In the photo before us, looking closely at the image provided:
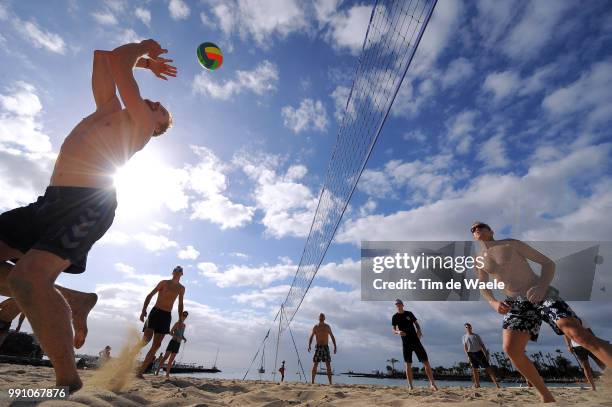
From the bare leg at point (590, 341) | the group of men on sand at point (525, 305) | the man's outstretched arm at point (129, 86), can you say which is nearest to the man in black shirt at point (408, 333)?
the group of men on sand at point (525, 305)

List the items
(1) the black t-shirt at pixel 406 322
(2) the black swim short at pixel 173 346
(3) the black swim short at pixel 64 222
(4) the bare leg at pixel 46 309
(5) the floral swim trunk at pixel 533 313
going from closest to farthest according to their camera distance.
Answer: (4) the bare leg at pixel 46 309
(3) the black swim short at pixel 64 222
(5) the floral swim trunk at pixel 533 313
(1) the black t-shirt at pixel 406 322
(2) the black swim short at pixel 173 346

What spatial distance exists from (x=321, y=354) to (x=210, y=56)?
6.63 meters

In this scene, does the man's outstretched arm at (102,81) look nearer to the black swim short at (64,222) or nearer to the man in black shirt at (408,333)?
the black swim short at (64,222)

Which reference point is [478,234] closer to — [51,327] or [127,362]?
[51,327]

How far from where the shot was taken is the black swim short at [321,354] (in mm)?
7215

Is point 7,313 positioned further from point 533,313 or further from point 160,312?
point 533,313

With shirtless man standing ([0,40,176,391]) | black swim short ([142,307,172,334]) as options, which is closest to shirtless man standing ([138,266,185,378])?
black swim short ([142,307,172,334])

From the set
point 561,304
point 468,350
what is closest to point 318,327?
point 468,350

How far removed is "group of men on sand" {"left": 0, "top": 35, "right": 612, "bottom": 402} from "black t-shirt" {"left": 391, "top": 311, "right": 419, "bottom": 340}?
349cm

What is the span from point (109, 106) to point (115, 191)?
20.7 inches

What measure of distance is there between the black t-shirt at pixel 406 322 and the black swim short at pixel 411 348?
0.06m

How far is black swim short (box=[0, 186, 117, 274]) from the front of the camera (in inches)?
56.2

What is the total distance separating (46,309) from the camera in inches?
50.5

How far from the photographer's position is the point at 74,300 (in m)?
1.96
